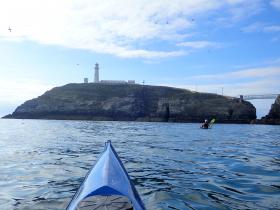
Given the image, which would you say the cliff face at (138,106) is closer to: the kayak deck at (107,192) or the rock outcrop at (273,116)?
the rock outcrop at (273,116)

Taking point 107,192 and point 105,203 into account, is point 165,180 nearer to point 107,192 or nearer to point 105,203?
point 107,192

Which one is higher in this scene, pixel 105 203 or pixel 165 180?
pixel 105 203

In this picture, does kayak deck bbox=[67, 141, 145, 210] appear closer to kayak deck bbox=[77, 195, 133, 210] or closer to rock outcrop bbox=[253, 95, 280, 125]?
kayak deck bbox=[77, 195, 133, 210]

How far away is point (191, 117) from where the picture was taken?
520 ft

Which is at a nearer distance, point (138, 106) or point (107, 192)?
point (107, 192)

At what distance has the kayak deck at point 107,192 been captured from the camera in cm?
755

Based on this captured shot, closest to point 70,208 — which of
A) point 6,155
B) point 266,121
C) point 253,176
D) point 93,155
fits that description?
point 253,176

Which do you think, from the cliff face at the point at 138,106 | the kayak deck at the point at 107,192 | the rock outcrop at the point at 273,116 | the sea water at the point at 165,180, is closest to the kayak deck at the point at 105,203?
the kayak deck at the point at 107,192

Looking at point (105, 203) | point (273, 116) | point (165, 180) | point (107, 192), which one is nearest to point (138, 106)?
point (273, 116)

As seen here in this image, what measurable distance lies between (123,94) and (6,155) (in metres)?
159

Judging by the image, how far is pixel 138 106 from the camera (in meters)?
172

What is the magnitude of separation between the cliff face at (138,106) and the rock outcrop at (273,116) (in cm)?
944

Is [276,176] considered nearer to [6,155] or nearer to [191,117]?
[6,155]

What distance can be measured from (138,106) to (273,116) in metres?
59.4
